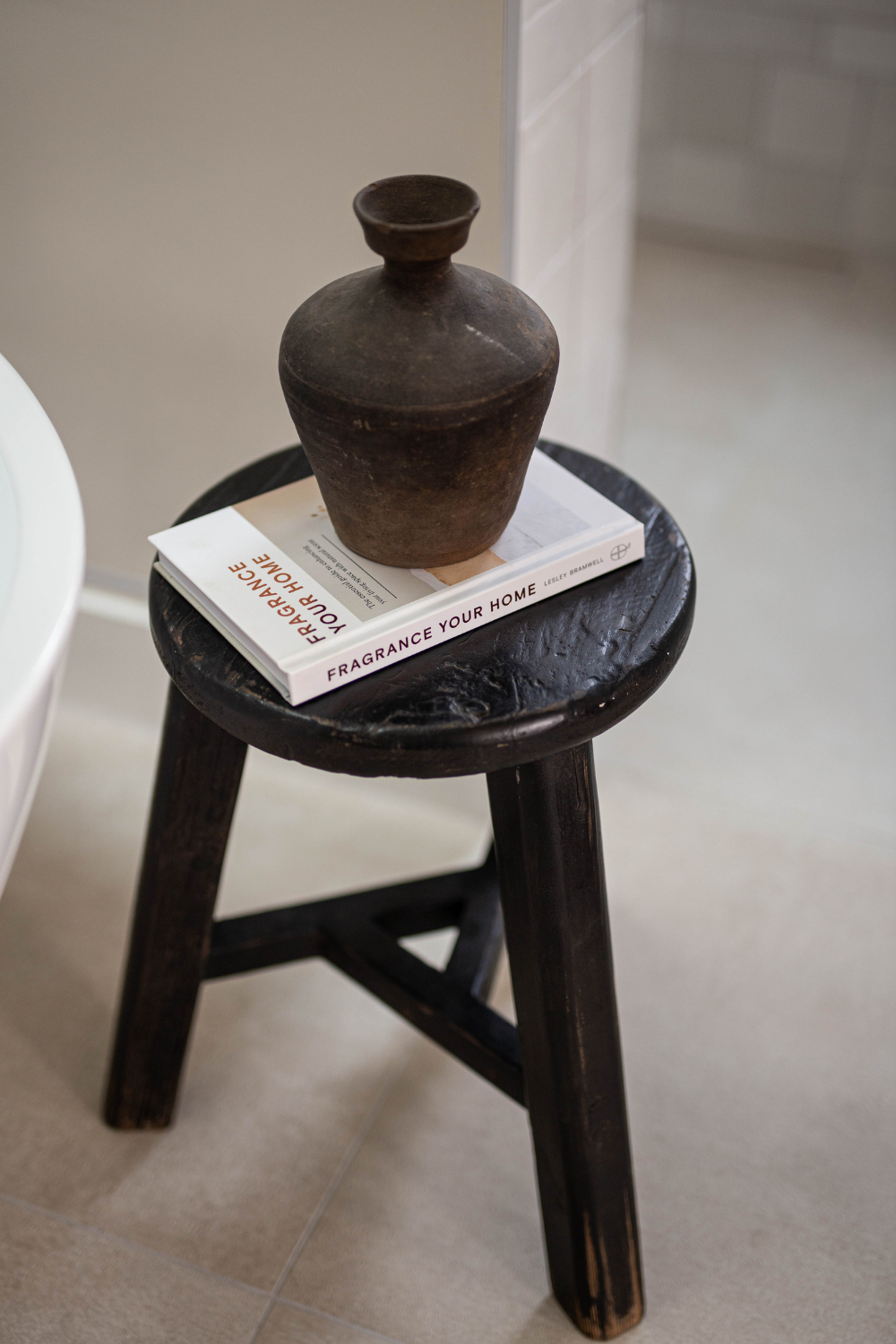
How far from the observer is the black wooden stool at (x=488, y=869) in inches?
23.9

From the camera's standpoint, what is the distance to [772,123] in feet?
8.42

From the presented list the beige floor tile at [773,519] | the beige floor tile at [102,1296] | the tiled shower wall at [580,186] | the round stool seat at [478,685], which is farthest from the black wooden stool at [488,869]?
the beige floor tile at [773,519]

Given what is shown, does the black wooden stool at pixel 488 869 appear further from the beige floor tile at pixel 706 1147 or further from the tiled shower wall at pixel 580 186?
the tiled shower wall at pixel 580 186

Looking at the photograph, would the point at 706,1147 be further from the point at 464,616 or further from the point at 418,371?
the point at 418,371

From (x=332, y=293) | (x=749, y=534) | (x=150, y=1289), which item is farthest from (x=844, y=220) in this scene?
(x=150, y=1289)

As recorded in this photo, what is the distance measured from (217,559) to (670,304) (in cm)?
190

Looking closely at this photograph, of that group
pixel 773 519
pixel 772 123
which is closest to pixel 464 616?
pixel 773 519

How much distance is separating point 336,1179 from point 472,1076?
15 cm

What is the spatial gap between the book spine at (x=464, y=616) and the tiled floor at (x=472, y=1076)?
1.75 ft

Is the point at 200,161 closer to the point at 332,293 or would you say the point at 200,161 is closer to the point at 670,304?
the point at 332,293

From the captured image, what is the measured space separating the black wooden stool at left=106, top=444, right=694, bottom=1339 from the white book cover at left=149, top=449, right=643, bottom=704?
0.5 inches

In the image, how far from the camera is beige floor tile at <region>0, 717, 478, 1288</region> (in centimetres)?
93

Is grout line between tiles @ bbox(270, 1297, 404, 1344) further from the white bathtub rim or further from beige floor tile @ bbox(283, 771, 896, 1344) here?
the white bathtub rim

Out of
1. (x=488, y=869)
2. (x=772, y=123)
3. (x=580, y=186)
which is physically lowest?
(x=488, y=869)
